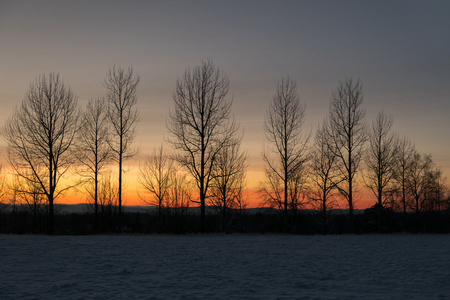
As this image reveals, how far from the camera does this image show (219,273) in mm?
12156

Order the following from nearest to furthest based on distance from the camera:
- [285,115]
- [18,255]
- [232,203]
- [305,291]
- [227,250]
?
[305,291], [18,255], [227,250], [285,115], [232,203]

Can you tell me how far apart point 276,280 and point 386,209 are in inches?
1211

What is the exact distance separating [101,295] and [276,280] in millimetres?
4863

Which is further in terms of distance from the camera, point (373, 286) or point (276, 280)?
point (276, 280)

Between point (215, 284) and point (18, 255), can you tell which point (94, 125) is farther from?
point (215, 284)

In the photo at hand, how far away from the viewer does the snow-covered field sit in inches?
372

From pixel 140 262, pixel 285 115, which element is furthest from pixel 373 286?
pixel 285 115

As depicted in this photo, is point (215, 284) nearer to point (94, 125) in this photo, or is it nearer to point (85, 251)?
point (85, 251)

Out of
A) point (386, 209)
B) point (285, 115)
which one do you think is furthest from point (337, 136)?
point (386, 209)

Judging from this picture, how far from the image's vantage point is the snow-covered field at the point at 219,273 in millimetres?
9438

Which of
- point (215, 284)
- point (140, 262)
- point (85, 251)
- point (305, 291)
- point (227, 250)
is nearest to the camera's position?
point (305, 291)

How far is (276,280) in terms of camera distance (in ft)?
36.6

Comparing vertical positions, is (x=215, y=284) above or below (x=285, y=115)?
below

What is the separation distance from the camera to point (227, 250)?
17.6 metres
